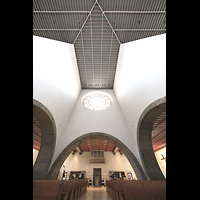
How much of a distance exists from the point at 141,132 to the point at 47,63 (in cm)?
729

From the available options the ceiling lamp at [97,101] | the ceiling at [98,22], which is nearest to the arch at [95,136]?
the ceiling lamp at [97,101]

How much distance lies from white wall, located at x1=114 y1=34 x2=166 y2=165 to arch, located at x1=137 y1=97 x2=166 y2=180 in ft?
1.39

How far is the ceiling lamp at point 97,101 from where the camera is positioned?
13.1m

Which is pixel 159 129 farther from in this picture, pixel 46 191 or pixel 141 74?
pixel 46 191

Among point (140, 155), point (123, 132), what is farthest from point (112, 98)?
point (140, 155)

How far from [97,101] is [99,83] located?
1957 millimetres

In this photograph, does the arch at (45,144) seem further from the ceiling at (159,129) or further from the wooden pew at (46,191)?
the ceiling at (159,129)

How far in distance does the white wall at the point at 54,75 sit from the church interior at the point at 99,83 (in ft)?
0.16

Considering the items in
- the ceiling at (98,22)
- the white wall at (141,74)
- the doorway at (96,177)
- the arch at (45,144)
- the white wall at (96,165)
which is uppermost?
the ceiling at (98,22)
